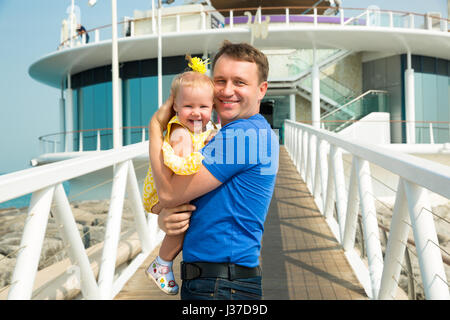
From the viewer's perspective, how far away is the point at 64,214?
1.96 metres

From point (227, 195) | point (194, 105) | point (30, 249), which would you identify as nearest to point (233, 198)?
point (227, 195)

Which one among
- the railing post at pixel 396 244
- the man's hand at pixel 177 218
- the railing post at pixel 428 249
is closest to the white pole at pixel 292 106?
the railing post at pixel 396 244

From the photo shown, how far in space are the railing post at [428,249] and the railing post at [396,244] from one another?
0.20 m

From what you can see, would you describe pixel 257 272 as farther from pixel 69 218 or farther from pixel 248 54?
pixel 69 218

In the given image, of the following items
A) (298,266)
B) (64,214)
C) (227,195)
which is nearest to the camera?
(227,195)

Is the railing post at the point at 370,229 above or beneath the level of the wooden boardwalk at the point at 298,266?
above

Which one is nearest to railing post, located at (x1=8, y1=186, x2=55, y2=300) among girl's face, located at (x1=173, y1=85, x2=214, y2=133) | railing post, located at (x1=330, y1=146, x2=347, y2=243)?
girl's face, located at (x1=173, y1=85, x2=214, y2=133)

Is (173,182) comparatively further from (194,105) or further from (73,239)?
(73,239)

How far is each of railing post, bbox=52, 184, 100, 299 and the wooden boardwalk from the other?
0.41 metres

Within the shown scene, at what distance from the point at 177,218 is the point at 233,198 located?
17cm

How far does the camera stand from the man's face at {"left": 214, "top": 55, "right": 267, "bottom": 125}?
4.15ft

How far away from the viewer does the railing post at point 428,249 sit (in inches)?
66.7

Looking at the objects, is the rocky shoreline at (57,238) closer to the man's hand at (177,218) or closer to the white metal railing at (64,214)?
the white metal railing at (64,214)
